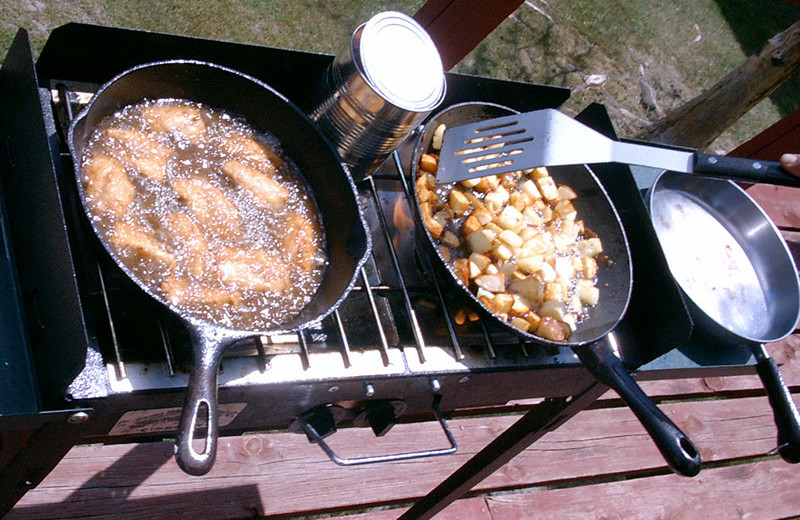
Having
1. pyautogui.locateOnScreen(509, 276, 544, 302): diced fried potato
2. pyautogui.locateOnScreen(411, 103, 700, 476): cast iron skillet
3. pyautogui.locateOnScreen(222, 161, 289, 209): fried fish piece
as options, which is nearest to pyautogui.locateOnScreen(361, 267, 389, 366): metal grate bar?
pyautogui.locateOnScreen(411, 103, 700, 476): cast iron skillet

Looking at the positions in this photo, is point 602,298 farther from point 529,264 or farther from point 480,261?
point 480,261

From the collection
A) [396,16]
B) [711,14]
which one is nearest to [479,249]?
[396,16]

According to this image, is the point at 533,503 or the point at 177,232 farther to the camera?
the point at 533,503

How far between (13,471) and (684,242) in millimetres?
2085

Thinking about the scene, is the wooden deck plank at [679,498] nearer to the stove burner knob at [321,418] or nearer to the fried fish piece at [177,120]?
the stove burner knob at [321,418]

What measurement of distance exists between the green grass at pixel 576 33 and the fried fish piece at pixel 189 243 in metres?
1.58

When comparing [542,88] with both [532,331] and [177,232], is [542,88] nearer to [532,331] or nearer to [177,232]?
[532,331]

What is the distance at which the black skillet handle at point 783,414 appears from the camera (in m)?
1.78

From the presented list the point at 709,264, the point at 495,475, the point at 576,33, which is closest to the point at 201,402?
the point at 709,264

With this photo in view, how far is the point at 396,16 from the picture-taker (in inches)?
68.1

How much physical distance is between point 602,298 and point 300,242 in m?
0.90

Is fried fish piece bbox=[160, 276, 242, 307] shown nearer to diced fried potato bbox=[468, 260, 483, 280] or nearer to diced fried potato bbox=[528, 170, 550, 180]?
diced fried potato bbox=[468, 260, 483, 280]

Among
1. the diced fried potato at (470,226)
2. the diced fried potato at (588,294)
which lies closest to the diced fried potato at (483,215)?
the diced fried potato at (470,226)

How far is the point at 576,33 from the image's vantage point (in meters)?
5.61
